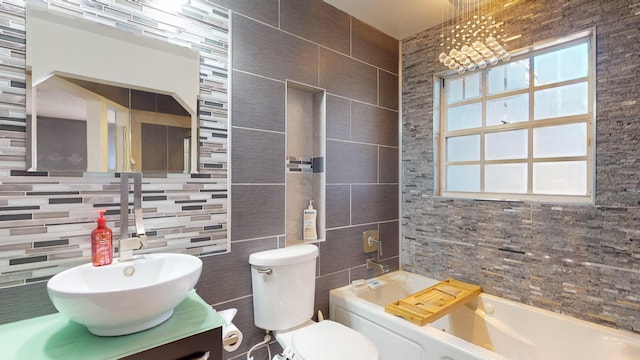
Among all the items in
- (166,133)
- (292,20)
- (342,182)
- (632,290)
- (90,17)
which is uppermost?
(292,20)

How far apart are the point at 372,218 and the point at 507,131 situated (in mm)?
1129

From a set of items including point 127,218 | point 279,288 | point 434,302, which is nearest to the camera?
point 127,218

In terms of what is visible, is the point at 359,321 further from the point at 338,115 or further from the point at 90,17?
the point at 90,17

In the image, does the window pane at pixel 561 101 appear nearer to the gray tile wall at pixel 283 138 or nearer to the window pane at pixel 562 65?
the window pane at pixel 562 65

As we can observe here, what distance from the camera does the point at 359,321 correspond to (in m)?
1.85

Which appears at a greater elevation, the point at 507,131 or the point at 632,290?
the point at 507,131

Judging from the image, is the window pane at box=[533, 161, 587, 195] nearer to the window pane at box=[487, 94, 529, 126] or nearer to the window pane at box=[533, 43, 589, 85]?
the window pane at box=[487, 94, 529, 126]

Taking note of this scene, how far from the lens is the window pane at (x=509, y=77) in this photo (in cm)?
197

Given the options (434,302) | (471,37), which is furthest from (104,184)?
(471,37)

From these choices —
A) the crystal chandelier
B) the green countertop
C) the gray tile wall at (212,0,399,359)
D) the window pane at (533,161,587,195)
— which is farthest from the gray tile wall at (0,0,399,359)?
the window pane at (533,161,587,195)

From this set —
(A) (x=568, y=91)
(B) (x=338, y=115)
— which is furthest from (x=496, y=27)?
(B) (x=338, y=115)

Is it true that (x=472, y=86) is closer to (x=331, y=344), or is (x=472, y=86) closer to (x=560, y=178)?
(x=560, y=178)

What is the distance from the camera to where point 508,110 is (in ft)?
6.71

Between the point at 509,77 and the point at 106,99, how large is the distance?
2.38 meters
